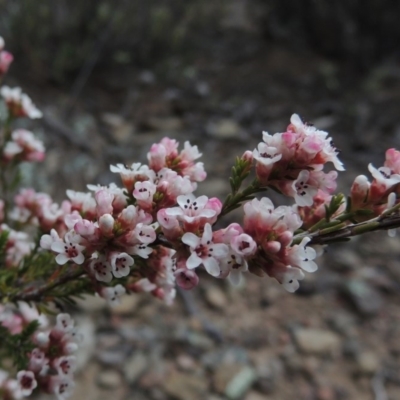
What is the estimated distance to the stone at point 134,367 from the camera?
303cm

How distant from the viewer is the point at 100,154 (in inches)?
168

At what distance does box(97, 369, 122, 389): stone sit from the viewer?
2.98 meters

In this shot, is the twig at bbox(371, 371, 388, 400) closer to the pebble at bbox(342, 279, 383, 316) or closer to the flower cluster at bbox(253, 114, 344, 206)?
the pebble at bbox(342, 279, 383, 316)

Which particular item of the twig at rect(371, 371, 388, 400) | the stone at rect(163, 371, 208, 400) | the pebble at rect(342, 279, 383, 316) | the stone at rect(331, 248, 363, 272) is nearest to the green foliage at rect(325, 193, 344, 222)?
the stone at rect(163, 371, 208, 400)

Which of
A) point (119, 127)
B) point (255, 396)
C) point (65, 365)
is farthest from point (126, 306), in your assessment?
point (65, 365)

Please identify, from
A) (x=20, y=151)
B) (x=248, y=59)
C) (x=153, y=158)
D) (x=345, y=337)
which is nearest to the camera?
(x=153, y=158)

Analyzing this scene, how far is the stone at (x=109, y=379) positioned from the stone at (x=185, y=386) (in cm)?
27

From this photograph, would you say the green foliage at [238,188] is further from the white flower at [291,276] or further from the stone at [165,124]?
the stone at [165,124]

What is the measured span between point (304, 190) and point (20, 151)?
1044mm

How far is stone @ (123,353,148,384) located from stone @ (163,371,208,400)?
165 mm

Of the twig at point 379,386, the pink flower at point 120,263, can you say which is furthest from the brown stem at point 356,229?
the twig at point 379,386

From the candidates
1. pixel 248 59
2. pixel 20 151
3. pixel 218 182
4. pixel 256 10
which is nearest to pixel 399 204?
pixel 20 151

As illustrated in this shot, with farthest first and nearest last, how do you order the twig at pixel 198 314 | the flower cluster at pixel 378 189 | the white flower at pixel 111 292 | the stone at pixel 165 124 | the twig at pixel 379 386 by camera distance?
the stone at pixel 165 124
the twig at pixel 198 314
the twig at pixel 379 386
the white flower at pixel 111 292
the flower cluster at pixel 378 189

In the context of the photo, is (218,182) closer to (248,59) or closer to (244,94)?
(244,94)
